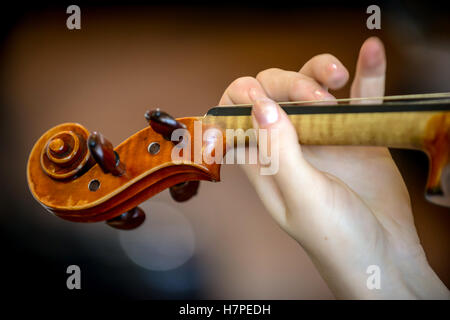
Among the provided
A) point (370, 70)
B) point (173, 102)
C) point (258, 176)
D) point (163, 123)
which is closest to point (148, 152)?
point (163, 123)

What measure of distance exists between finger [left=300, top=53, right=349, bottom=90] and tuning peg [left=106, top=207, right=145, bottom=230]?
0.37 meters

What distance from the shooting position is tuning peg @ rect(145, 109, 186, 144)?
0.48 m

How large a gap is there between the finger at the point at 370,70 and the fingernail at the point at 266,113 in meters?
0.26

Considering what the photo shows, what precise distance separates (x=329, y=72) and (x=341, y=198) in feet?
0.68

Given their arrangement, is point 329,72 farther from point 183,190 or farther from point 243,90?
point 183,190

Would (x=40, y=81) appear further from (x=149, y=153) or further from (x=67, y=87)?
(x=149, y=153)

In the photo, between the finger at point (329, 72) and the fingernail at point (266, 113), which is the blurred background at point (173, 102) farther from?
the fingernail at point (266, 113)

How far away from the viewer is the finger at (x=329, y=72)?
1.85 ft

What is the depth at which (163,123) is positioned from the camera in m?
0.49

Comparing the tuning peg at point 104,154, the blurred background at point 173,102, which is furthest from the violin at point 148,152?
the blurred background at point 173,102

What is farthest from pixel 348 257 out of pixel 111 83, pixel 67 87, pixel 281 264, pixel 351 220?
pixel 67 87

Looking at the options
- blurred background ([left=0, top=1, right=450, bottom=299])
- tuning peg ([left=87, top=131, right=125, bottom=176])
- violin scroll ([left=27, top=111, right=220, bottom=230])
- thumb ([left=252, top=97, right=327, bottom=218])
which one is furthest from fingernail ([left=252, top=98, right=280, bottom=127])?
blurred background ([left=0, top=1, right=450, bottom=299])
